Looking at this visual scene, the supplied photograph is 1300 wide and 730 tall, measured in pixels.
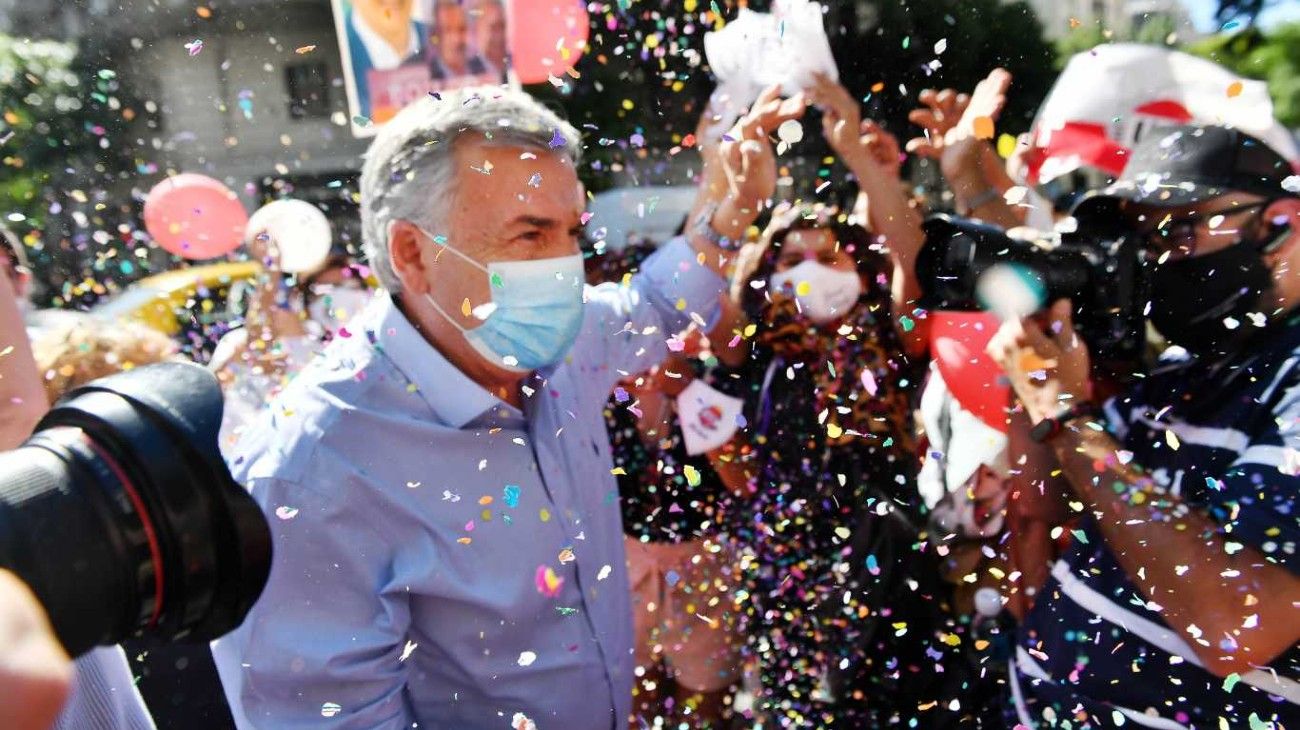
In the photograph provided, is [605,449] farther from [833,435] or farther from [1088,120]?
[1088,120]

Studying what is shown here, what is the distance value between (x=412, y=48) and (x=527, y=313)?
2.54m

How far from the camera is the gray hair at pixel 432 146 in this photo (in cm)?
178

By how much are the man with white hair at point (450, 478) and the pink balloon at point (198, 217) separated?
2868 millimetres

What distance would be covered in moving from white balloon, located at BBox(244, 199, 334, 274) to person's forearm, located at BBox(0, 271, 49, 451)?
2485 mm

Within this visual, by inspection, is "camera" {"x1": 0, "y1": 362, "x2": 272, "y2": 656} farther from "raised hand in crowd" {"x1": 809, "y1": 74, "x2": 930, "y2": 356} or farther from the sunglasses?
"raised hand in crowd" {"x1": 809, "y1": 74, "x2": 930, "y2": 356}

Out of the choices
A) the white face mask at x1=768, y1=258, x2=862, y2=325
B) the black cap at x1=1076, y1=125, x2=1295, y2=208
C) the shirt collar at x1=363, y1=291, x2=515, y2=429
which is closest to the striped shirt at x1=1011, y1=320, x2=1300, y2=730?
the black cap at x1=1076, y1=125, x2=1295, y2=208

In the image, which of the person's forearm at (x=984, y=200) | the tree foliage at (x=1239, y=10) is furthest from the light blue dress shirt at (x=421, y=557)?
the tree foliage at (x=1239, y=10)

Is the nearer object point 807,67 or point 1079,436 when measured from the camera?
point 1079,436

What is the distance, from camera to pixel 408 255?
1.85 m

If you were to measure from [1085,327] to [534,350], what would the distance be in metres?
1.02

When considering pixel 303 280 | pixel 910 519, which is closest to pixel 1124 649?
pixel 910 519

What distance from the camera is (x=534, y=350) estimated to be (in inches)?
72.4

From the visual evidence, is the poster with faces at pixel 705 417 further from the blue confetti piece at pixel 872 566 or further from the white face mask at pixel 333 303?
the white face mask at pixel 333 303

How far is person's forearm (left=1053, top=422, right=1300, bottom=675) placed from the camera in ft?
4.92
